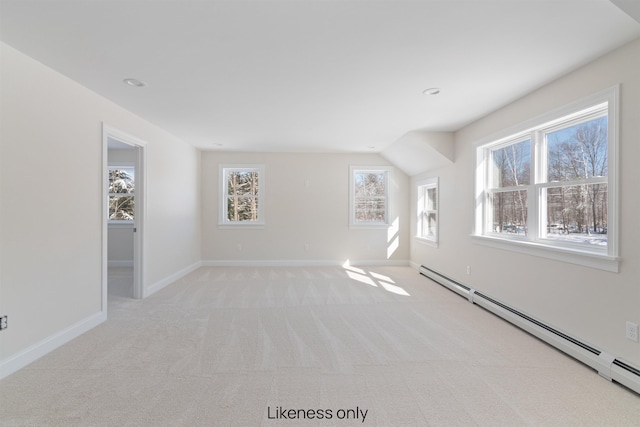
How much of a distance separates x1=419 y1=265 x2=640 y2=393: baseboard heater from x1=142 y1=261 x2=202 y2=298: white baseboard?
4.46 meters

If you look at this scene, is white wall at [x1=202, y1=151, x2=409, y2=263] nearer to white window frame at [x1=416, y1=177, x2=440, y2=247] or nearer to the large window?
the large window

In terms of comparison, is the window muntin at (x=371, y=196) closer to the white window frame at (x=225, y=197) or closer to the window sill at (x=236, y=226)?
the white window frame at (x=225, y=197)

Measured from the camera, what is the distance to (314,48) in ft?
7.41

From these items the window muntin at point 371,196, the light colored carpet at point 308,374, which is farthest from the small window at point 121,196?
the window muntin at point 371,196

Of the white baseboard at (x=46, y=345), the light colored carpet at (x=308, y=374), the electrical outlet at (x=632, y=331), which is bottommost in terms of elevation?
the light colored carpet at (x=308, y=374)

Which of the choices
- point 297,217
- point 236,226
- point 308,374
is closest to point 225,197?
point 236,226

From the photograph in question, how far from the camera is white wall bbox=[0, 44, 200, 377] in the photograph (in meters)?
2.28

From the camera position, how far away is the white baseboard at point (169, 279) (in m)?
4.27

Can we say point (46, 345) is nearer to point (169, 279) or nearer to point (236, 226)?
point (169, 279)

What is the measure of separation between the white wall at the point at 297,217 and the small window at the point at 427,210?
633mm

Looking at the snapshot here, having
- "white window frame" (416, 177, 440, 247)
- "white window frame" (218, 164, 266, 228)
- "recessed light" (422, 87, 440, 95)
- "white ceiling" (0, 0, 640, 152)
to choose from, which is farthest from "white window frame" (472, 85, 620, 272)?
"white window frame" (218, 164, 266, 228)

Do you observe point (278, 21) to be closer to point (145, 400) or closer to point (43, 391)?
point (145, 400)

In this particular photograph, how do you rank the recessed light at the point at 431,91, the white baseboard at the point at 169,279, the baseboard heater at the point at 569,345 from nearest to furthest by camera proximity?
the baseboard heater at the point at 569,345
the recessed light at the point at 431,91
the white baseboard at the point at 169,279

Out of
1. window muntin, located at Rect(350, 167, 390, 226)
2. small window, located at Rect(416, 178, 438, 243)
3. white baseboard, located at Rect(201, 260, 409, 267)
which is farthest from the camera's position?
window muntin, located at Rect(350, 167, 390, 226)
